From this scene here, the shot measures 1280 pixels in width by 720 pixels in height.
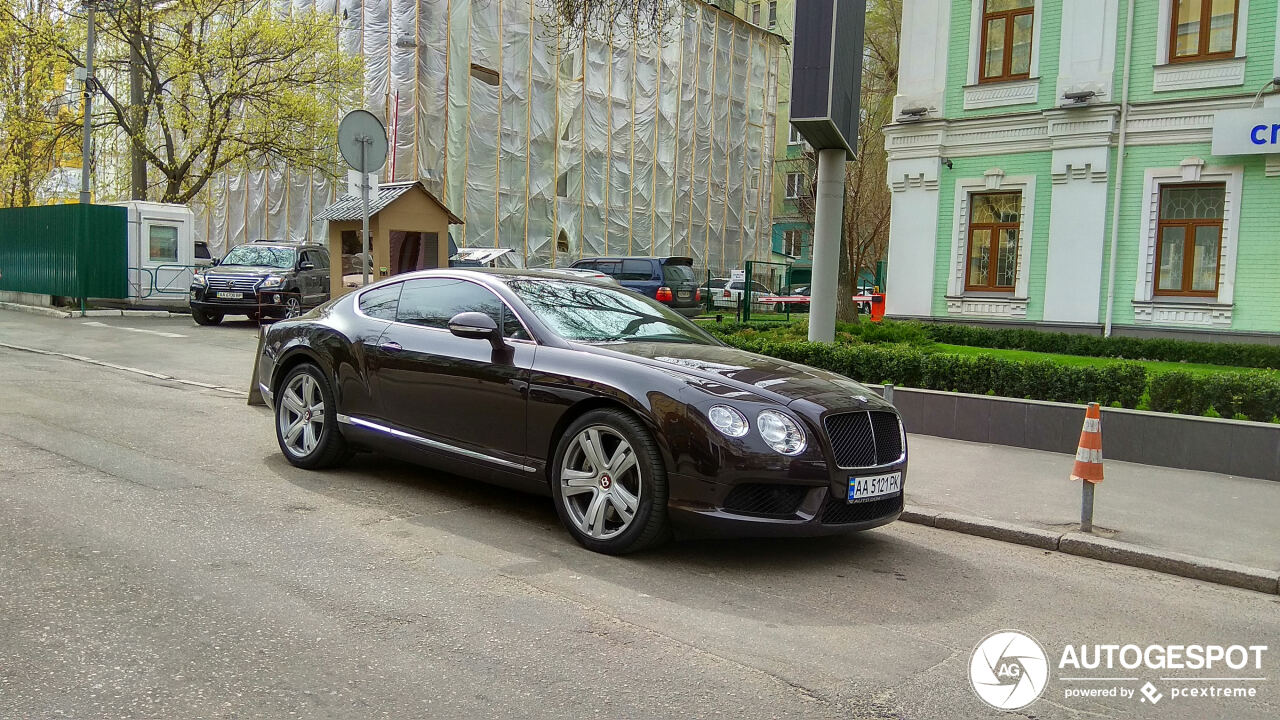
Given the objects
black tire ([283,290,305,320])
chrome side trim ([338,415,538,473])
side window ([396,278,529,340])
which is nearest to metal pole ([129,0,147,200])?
black tire ([283,290,305,320])

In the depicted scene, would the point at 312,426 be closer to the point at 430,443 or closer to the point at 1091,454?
the point at 430,443

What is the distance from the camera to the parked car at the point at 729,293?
37.3m

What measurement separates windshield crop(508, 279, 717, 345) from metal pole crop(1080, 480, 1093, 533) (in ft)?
8.62

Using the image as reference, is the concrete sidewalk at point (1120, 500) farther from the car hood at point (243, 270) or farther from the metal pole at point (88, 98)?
the metal pole at point (88, 98)

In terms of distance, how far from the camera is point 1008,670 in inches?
162

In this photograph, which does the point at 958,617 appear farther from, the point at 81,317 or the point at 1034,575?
the point at 81,317

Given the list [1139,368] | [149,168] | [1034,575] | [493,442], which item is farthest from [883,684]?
[149,168]

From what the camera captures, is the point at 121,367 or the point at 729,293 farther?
the point at 729,293

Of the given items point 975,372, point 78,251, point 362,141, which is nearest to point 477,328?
point 362,141

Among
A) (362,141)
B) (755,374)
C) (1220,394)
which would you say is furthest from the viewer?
(362,141)

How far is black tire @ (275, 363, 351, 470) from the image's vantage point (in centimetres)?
705

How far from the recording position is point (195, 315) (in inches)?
854

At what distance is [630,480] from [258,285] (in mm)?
17796

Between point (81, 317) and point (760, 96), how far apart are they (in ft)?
110
